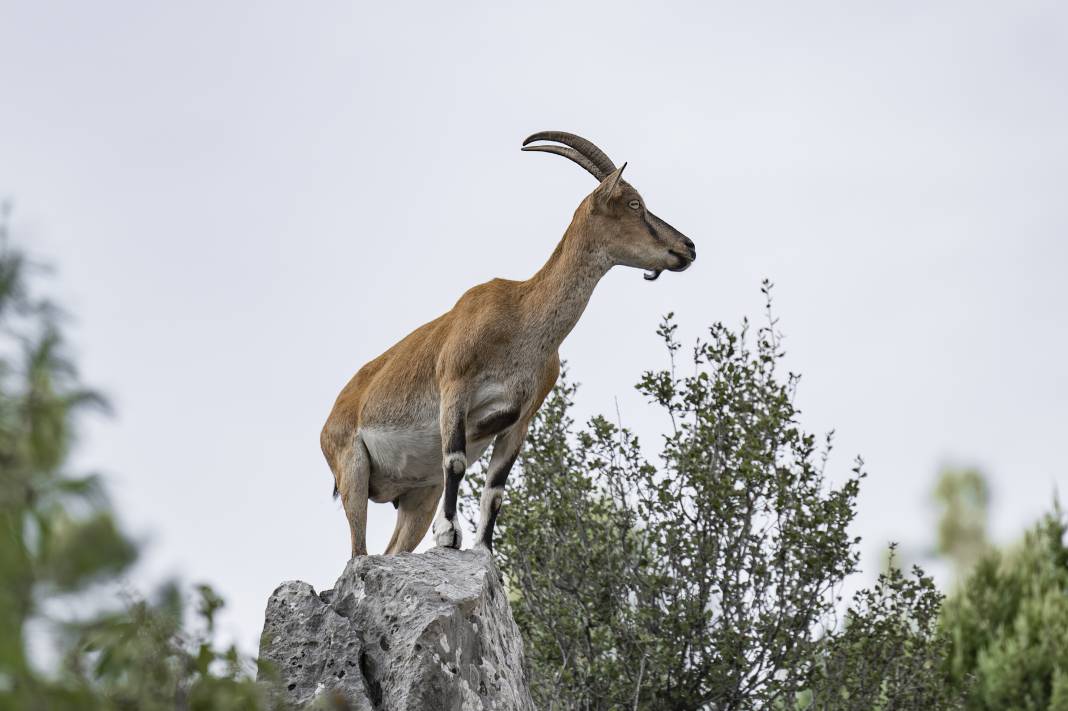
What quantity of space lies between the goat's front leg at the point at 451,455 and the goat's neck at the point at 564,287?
2.11ft

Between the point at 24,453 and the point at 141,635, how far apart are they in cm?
59

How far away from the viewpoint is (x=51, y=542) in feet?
5.66

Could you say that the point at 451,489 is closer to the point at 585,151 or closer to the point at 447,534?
the point at 447,534

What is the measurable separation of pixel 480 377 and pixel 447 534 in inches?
35.6

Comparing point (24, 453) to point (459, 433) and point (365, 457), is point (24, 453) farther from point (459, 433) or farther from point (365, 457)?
point (365, 457)

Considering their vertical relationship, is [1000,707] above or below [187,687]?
above

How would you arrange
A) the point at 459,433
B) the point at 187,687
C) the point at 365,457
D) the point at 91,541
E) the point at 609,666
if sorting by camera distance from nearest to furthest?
the point at 91,541 < the point at 187,687 < the point at 459,433 < the point at 365,457 < the point at 609,666

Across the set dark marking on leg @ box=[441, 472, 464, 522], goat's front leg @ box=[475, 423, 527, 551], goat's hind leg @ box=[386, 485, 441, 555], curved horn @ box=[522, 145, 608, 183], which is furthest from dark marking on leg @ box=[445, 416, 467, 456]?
curved horn @ box=[522, 145, 608, 183]

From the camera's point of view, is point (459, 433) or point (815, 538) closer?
point (459, 433)

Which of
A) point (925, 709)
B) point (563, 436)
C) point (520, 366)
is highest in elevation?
point (563, 436)

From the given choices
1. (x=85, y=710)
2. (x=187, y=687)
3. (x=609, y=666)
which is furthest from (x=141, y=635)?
(x=609, y=666)

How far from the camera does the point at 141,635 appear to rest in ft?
7.55

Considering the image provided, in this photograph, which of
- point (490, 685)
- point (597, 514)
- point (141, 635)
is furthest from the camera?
point (597, 514)

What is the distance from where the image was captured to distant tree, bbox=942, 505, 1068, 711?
14.8 meters
